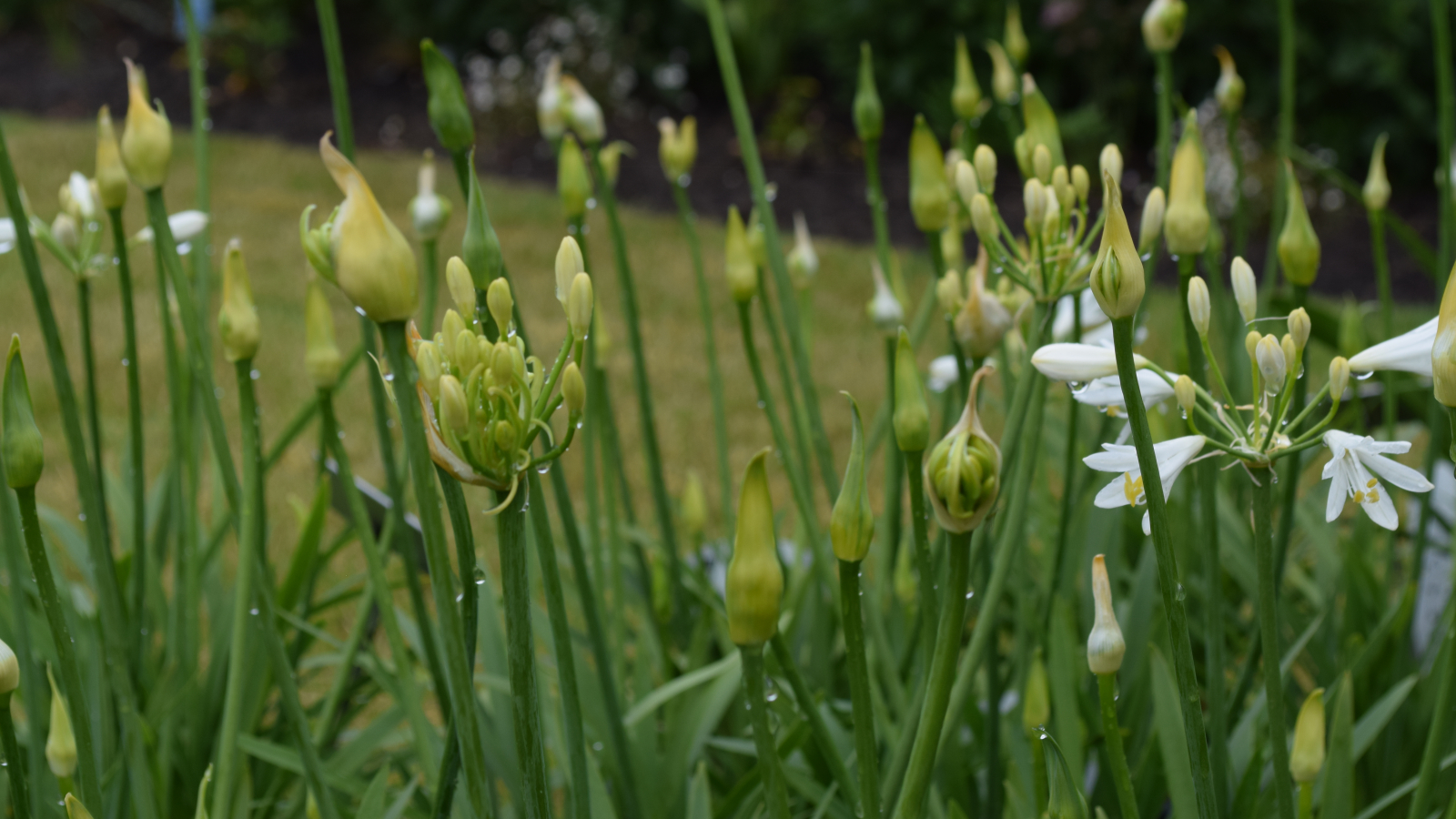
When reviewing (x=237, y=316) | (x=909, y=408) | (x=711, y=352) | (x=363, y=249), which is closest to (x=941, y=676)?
(x=909, y=408)

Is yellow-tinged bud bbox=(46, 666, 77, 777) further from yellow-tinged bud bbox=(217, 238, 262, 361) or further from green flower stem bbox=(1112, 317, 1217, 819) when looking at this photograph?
green flower stem bbox=(1112, 317, 1217, 819)

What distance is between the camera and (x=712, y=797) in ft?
4.94

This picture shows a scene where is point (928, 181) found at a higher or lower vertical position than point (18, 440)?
higher

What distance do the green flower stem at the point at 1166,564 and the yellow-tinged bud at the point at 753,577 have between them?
186 millimetres

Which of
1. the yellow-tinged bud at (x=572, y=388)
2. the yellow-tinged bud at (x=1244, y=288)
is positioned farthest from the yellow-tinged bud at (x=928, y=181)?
the yellow-tinged bud at (x=572, y=388)

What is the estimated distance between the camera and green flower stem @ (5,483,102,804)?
701 mm

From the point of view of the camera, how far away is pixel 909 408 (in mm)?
737

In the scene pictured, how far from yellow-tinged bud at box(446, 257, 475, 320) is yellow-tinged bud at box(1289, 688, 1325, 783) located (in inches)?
25.2

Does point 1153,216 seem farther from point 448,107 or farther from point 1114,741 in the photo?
point 448,107

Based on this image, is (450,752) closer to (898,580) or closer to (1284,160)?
(898,580)

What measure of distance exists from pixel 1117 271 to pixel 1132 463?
0.59ft

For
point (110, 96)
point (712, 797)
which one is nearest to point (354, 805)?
point (712, 797)

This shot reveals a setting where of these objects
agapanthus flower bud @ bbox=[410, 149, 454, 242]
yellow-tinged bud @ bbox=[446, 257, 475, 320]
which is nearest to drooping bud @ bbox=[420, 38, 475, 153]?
yellow-tinged bud @ bbox=[446, 257, 475, 320]

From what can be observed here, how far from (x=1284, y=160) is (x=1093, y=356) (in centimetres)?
79
